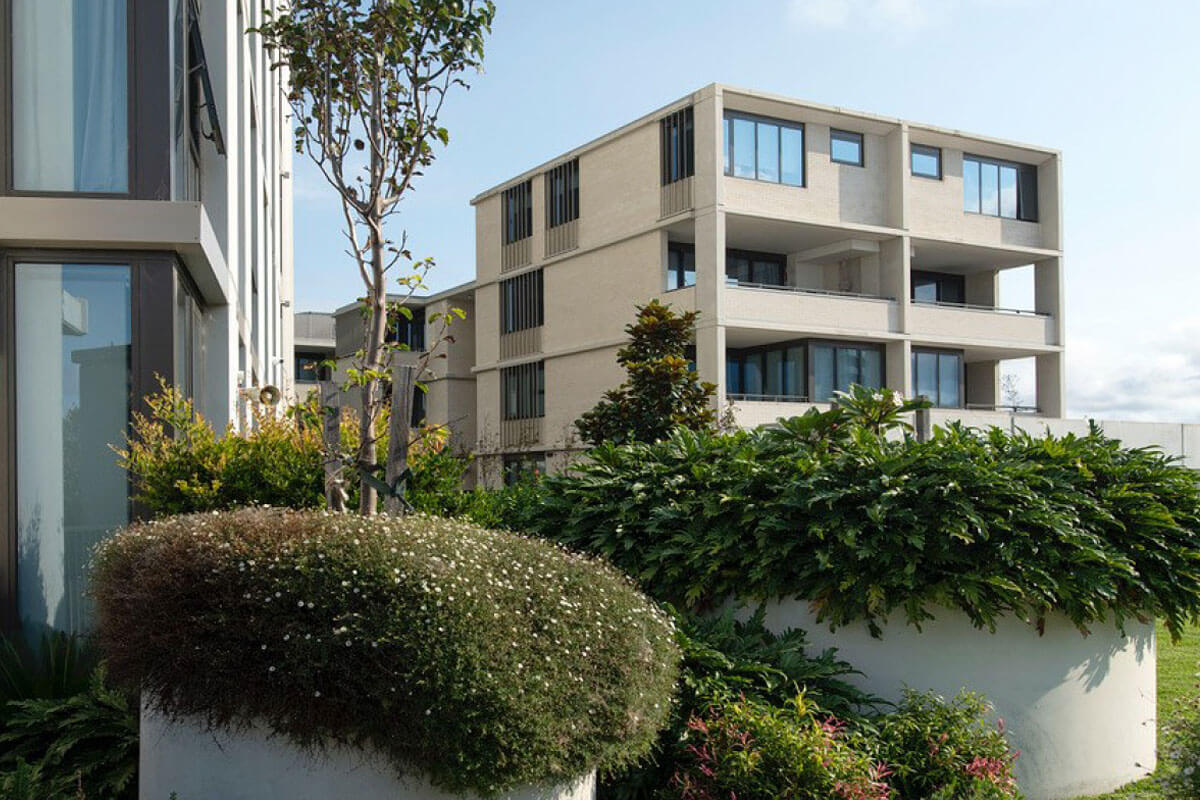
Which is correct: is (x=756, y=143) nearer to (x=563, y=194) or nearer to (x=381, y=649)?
(x=563, y=194)

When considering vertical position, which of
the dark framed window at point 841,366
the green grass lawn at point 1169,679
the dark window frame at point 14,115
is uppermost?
the dark window frame at point 14,115

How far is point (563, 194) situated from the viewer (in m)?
37.8

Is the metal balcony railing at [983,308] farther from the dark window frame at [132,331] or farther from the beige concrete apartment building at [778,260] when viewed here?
the dark window frame at [132,331]

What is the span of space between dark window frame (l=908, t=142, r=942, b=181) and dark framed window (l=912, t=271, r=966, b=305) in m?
4.25

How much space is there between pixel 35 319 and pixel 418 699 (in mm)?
5295

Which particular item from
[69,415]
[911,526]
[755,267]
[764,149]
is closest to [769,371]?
[755,267]

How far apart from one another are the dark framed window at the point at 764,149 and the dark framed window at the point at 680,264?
2907 millimetres

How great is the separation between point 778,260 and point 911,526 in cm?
2850

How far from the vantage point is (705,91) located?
1238 inches

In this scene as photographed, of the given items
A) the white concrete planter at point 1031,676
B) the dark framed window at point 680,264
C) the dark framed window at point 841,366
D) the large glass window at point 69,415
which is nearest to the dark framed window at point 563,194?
the dark framed window at point 680,264

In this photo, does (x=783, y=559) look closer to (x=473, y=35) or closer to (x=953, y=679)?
(x=953, y=679)

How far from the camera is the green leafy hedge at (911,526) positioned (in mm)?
8031

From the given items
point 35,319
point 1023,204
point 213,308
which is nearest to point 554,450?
point 1023,204

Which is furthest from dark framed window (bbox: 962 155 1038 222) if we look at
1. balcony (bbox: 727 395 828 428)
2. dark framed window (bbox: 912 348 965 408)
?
balcony (bbox: 727 395 828 428)
